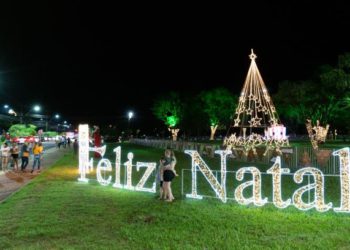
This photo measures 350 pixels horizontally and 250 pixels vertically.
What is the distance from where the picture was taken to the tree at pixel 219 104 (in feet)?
268

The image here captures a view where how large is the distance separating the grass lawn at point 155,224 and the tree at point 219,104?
66850 mm

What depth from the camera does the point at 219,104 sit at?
8200 cm

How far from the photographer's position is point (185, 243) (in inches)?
342

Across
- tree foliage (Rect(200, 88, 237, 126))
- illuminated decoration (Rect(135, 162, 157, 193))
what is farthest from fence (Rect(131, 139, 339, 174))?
tree foliage (Rect(200, 88, 237, 126))

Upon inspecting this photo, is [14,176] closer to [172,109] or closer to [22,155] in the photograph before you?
[22,155]

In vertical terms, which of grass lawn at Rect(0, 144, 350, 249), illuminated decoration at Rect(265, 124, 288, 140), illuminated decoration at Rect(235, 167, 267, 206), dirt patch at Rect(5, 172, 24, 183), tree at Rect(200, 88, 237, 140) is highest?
tree at Rect(200, 88, 237, 140)

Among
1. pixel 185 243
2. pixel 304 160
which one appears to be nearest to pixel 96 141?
pixel 304 160

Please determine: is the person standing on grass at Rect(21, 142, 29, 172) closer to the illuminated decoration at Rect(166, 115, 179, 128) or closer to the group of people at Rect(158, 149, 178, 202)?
the group of people at Rect(158, 149, 178, 202)

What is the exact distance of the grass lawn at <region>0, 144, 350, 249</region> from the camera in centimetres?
870

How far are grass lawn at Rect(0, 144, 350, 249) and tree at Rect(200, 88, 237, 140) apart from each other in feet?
219

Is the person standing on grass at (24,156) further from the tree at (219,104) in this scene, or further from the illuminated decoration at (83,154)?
the tree at (219,104)

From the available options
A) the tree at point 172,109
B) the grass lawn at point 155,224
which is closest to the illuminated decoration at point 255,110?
the grass lawn at point 155,224

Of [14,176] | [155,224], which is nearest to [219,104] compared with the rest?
[14,176]

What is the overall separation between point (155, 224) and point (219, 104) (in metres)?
72.3
